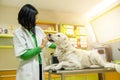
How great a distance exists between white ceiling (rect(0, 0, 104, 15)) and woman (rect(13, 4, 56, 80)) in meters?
1.40

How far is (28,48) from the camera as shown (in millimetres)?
1410

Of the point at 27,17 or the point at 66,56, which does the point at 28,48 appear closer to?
the point at 27,17

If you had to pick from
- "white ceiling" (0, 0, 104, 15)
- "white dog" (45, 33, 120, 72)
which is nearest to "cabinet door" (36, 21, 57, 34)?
"white ceiling" (0, 0, 104, 15)

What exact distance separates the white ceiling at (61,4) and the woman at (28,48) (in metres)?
1.40

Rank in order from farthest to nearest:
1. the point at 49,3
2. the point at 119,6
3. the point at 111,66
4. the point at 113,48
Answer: the point at 113,48 → the point at 49,3 → the point at 119,6 → the point at 111,66

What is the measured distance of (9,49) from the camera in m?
2.85

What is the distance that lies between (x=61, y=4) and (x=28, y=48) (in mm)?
1701

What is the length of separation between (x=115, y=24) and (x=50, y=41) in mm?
1627

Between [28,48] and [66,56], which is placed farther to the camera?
[66,56]

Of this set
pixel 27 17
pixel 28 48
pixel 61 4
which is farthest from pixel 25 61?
pixel 61 4

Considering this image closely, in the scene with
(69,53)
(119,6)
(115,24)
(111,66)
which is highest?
(119,6)

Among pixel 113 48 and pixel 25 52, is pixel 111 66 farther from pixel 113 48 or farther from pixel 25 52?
pixel 113 48

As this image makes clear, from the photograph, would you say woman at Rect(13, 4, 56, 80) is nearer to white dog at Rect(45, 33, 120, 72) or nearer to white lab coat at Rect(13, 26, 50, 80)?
white lab coat at Rect(13, 26, 50, 80)

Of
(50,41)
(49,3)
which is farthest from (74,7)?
(50,41)
